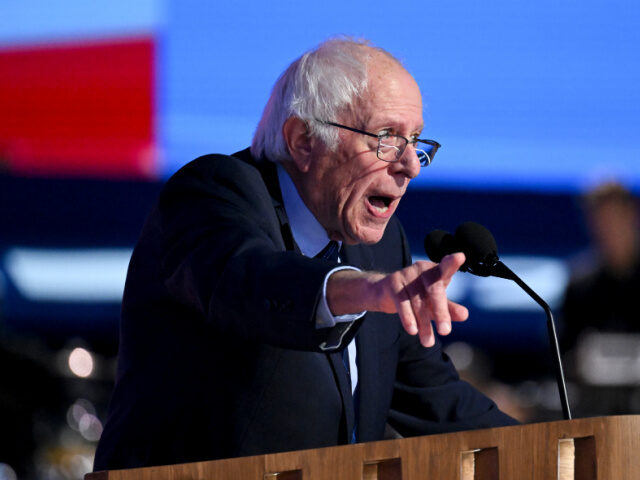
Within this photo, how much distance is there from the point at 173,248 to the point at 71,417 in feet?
11.2

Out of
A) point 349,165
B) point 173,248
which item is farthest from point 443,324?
point 349,165

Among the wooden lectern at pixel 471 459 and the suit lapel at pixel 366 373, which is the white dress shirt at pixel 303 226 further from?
the wooden lectern at pixel 471 459

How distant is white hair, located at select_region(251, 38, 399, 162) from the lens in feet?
5.60

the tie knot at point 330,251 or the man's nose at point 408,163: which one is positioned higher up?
the man's nose at point 408,163

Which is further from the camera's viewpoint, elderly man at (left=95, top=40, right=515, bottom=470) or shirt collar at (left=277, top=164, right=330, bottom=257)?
shirt collar at (left=277, top=164, right=330, bottom=257)

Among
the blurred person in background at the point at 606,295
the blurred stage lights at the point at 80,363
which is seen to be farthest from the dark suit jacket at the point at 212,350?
the blurred stage lights at the point at 80,363

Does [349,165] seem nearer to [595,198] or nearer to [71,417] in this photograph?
[595,198]

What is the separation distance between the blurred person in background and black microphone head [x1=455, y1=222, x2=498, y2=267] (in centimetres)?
245

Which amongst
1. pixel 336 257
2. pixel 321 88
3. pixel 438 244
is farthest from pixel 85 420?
pixel 438 244

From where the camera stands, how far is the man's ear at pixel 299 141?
1.74 m

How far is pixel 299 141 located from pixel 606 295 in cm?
239

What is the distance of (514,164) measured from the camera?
14.4 ft

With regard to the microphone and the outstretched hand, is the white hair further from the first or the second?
the outstretched hand

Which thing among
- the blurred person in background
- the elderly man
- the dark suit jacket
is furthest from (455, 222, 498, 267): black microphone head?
the blurred person in background
